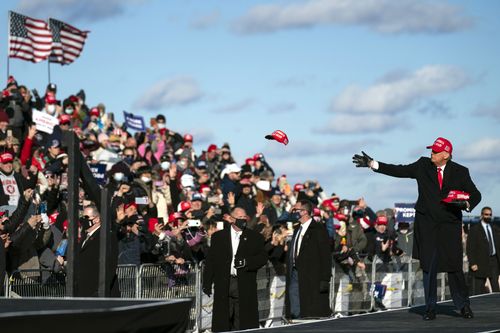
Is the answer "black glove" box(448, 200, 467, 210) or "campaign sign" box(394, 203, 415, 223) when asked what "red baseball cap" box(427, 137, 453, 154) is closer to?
"black glove" box(448, 200, 467, 210)

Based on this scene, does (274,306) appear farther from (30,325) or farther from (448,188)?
(30,325)

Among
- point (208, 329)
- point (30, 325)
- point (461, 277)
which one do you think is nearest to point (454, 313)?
point (461, 277)

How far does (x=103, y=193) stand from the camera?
14.1 m

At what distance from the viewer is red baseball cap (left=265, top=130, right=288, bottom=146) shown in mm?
17453

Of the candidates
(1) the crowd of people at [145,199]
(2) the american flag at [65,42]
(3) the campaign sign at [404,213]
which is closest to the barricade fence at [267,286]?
(1) the crowd of people at [145,199]

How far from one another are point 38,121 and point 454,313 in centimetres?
1235

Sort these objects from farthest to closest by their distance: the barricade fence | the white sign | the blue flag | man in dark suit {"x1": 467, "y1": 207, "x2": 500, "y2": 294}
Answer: the blue flag < man in dark suit {"x1": 467, "y1": 207, "x2": 500, "y2": 294} < the white sign < the barricade fence

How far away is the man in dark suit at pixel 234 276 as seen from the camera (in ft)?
62.7

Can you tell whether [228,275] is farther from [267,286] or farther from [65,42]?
[65,42]

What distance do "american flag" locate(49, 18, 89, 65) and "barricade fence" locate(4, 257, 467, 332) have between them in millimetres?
15235

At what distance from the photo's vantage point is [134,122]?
1430 inches

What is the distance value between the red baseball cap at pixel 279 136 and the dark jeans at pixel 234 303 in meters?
2.62

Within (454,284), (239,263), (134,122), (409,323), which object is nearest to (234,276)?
(239,263)

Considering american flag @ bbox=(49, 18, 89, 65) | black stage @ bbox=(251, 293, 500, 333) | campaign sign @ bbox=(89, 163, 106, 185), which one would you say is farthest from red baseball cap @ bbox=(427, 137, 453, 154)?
american flag @ bbox=(49, 18, 89, 65)
